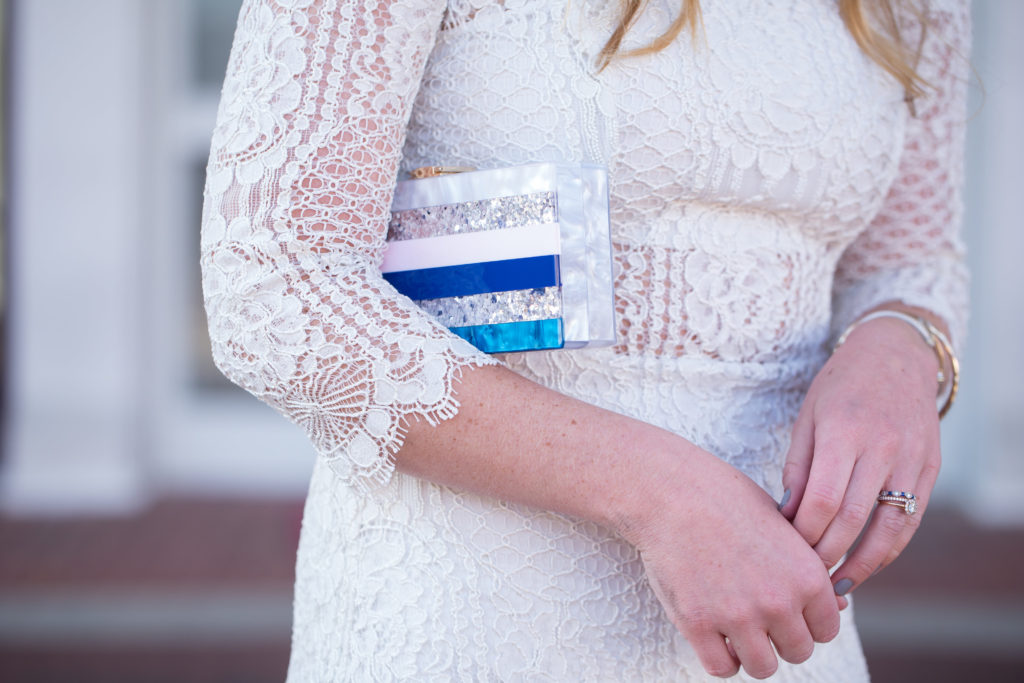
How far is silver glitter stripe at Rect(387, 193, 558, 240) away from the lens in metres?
0.72

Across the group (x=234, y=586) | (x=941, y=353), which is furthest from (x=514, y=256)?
(x=234, y=586)

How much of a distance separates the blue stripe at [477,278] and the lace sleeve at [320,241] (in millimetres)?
50

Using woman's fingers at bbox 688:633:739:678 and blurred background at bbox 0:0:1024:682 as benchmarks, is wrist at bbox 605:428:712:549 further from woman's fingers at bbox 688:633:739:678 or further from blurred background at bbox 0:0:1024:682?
blurred background at bbox 0:0:1024:682

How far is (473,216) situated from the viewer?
29.7 inches

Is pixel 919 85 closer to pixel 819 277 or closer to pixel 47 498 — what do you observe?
pixel 819 277

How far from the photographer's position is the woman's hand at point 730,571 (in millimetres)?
669

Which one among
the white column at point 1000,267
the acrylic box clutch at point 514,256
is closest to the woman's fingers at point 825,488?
the acrylic box clutch at point 514,256

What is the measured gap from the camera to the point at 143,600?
10.9 ft

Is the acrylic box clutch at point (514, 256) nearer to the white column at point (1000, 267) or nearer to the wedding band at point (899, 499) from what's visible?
the wedding band at point (899, 499)

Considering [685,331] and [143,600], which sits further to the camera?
[143,600]

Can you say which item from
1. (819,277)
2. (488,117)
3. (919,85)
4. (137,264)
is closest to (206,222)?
(488,117)

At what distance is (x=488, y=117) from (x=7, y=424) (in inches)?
170

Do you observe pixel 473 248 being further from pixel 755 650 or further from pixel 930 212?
pixel 930 212

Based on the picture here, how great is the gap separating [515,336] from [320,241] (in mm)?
180
